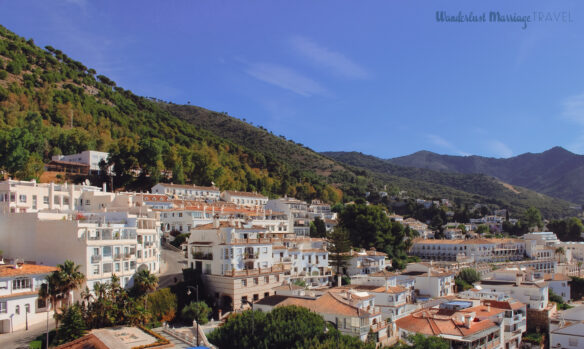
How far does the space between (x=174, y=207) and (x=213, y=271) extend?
2195 cm

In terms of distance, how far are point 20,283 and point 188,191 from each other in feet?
157

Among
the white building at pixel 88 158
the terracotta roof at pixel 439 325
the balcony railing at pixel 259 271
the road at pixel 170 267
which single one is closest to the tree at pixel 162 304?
the road at pixel 170 267

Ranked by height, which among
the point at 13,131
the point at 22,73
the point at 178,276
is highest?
the point at 22,73

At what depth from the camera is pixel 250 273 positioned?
4488cm

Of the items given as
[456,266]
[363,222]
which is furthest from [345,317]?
[456,266]

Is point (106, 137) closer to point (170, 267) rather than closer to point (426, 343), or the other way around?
point (170, 267)

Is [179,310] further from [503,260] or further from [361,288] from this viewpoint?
[503,260]

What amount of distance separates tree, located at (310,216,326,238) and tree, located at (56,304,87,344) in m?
52.5

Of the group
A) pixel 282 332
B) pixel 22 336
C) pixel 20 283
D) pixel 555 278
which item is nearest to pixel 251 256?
pixel 282 332

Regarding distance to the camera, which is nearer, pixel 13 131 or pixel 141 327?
pixel 141 327

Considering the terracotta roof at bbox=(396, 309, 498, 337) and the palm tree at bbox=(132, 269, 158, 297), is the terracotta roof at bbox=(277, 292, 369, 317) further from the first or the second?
the palm tree at bbox=(132, 269, 158, 297)

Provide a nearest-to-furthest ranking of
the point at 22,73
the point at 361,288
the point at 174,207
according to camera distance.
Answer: the point at 361,288, the point at 174,207, the point at 22,73

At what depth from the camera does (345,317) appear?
3516 cm

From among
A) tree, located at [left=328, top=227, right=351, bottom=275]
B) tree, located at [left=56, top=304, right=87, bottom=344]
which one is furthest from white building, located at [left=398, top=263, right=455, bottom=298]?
tree, located at [left=56, top=304, right=87, bottom=344]
